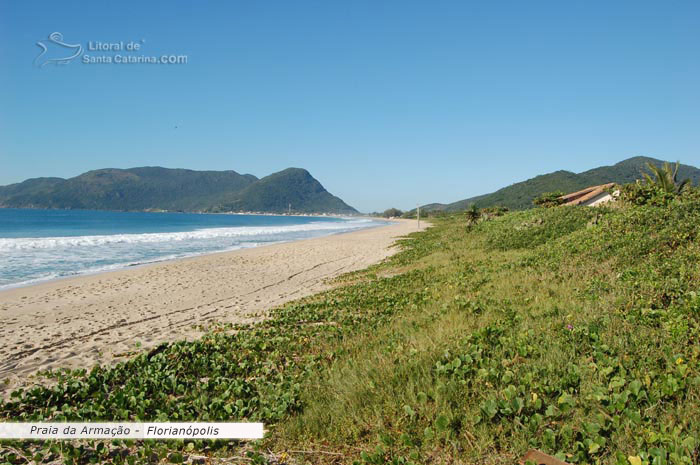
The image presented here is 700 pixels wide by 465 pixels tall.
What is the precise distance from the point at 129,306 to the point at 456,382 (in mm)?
11224

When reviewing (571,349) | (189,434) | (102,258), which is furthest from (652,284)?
(102,258)

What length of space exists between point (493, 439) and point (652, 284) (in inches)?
175

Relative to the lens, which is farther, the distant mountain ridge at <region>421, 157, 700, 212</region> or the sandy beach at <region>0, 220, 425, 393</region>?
the distant mountain ridge at <region>421, 157, 700, 212</region>

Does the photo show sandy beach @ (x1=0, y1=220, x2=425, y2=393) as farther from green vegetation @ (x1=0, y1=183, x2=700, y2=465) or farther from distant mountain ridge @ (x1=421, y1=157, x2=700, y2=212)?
distant mountain ridge @ (x1=421, y1=157, x2=700, y2=212)

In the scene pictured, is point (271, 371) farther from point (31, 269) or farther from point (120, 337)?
point (31, 269)

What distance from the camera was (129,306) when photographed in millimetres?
11812

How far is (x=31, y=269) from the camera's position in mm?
20312

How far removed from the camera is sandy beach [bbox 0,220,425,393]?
7.57 m
